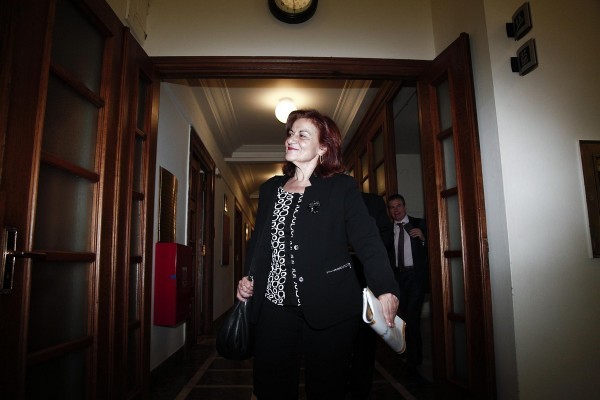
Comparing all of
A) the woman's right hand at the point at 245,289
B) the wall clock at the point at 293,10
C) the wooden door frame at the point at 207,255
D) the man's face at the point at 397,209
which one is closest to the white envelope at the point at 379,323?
the woman's right hand at the point at 245,289

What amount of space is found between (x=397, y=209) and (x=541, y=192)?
1726 millimetres

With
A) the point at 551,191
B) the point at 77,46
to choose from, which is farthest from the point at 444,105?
the point at 77,46

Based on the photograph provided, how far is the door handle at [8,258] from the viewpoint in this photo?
1.24 m

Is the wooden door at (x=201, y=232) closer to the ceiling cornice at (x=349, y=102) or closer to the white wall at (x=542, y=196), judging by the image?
the ceiling cornice at (x=349, y=102)

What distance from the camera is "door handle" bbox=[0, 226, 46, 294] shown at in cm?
124

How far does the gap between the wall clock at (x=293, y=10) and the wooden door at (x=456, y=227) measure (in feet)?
3.09

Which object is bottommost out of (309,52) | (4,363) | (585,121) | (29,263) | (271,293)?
(4,363)

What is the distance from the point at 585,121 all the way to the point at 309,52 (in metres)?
1.76

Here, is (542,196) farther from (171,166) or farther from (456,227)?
(171,166)

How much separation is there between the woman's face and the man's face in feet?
7.50

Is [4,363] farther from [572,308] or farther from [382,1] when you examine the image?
[382,1]

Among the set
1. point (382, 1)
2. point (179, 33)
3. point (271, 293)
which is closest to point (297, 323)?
point (271, 293)

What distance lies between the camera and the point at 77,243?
176cm

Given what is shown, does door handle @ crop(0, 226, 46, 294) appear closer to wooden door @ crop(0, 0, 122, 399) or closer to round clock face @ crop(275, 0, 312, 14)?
wooden door @ crop(0, 0, 122, 399)
